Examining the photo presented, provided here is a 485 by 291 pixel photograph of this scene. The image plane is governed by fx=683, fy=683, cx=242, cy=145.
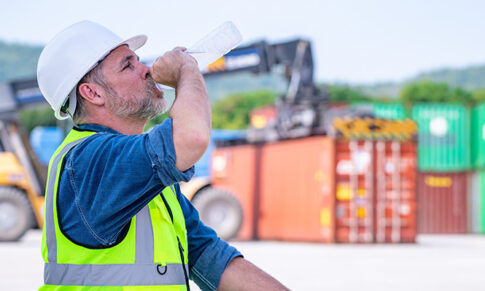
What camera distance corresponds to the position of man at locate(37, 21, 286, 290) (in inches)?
74.4

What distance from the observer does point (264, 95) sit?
8912cm

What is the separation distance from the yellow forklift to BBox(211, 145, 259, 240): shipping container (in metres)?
4.37

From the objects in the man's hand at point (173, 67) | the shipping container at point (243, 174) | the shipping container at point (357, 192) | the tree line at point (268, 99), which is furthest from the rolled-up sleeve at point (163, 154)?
the tree line at point (268, 99)

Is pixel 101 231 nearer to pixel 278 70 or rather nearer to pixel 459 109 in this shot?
pixel 278 70

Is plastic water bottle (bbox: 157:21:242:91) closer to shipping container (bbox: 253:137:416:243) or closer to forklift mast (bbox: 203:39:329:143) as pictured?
shipping container (bbox: 253:137:416:243)

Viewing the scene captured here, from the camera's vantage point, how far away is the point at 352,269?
28.9ft

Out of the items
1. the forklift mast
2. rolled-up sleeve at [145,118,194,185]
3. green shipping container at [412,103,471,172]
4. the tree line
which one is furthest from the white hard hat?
the tree line

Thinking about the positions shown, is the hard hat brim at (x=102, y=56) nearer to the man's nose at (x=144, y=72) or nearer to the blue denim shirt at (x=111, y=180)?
the man's nose at (x=144, y=72)

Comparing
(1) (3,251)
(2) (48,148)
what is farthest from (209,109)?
(2) (48,148)

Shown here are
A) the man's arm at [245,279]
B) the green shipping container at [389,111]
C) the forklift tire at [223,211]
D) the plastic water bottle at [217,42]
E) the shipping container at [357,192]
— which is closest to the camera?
the plastic water bottle at [217,42]

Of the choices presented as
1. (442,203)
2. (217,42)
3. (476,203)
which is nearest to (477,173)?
(476,203)

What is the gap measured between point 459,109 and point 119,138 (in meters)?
24.4

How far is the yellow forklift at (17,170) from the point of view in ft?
42.5

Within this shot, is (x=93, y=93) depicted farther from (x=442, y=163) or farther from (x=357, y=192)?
(x=442, y=163)
